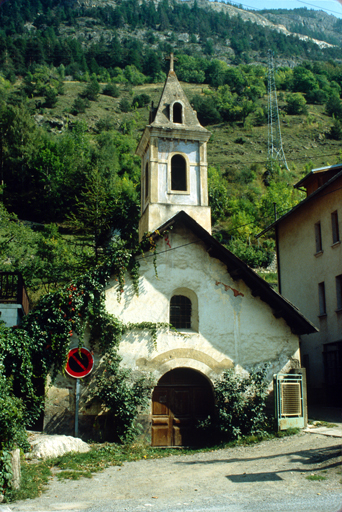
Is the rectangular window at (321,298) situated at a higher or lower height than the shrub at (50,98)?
lower

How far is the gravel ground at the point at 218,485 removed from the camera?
8469 mm

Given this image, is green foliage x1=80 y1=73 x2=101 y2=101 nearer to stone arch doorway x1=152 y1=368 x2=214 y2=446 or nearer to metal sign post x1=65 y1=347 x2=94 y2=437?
stone arch doorway x1=152 y1=368 x2=214 y2=446

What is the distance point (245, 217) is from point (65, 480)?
55.1m

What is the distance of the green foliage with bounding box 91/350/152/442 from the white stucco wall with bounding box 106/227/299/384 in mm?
549

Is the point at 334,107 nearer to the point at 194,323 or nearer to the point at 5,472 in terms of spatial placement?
the point at 194,323

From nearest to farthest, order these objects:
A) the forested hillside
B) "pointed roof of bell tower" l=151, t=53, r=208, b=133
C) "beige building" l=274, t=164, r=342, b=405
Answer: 1. "pointed roof of bell tower" l=151, t=53, r=208, b=133
2. "beige building" l=274, t=164, r=342, b=405
3. the forested hillside

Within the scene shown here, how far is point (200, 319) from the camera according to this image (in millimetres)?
15414

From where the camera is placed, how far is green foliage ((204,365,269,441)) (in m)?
14.3

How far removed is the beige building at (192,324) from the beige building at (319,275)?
6288 mm

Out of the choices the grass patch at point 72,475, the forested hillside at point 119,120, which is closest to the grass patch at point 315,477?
the grass patch at point 72,475

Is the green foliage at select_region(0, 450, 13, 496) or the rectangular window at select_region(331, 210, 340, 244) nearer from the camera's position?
the green foliage at select_region(0, 450, 13, 496)

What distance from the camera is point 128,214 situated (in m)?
34.7

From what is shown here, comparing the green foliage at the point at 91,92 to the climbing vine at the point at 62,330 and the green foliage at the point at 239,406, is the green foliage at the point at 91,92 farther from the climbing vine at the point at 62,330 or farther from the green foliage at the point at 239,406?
the green foliage at the point at 239,406

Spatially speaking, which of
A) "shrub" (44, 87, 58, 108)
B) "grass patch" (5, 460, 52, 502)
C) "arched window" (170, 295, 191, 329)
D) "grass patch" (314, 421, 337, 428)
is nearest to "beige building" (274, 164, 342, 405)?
"grass patch" (314, 421, 337, 428)
